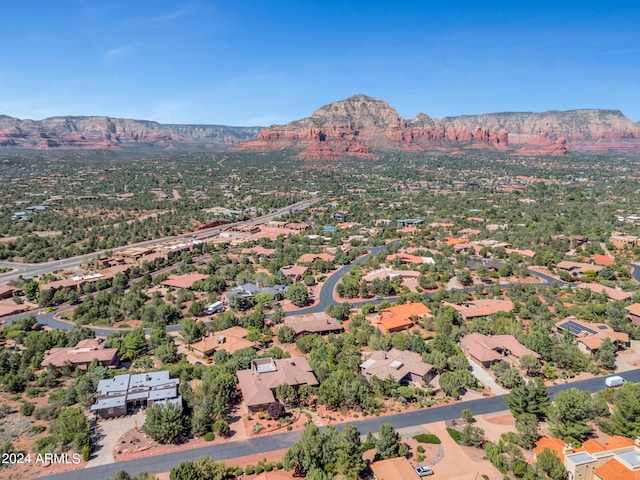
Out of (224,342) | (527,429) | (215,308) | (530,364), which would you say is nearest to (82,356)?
(224,342)

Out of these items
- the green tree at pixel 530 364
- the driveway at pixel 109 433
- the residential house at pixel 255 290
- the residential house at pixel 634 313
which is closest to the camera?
the driveway at pixel 109 433

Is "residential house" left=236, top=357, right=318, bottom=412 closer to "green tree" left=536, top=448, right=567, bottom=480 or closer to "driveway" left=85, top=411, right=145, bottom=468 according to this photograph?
"driveway" left=85, top=411, right=145, bottom=468

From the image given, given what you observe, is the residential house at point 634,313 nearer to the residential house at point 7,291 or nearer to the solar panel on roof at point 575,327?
the solar panel on roof at point 575,327

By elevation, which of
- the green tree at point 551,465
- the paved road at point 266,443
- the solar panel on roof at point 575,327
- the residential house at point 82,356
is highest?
the green tree at point 551,465

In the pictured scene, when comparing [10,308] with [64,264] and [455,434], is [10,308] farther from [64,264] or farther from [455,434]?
[455,434]

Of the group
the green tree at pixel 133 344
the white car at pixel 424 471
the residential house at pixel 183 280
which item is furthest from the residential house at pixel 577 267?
the green tree at pixel 133 344

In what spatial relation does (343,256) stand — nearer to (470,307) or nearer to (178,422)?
(470,307)

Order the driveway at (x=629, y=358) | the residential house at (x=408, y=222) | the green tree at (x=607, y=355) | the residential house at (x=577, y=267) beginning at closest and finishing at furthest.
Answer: the green tree at (x=607, y=355) < the driveway at (x=629, y=358) < the residential house at (x=577, y=267) < the residential house at (x=408, y=222)
